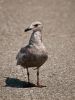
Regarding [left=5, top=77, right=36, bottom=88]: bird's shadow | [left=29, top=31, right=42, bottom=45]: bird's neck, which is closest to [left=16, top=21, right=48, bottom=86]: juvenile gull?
[left=29, top=31, right=42, bottom=45]: bird's neck

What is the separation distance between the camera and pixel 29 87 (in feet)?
30.2

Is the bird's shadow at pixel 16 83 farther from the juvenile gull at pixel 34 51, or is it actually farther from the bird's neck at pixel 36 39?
the bird's neck at pixel 36 39

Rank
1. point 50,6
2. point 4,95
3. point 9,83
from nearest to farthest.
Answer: point 4,95 → point 9,83 → point 50,6

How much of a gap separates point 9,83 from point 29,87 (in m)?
0.59

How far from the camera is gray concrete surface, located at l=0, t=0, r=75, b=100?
351 inches

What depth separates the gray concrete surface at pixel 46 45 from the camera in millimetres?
8914

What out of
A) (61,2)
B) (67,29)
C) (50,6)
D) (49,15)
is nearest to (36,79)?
(67,29)

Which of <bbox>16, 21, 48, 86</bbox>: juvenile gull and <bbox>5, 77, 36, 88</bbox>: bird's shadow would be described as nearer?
<bbox>16, 21, 48, 86</bbox>: juvenile gull

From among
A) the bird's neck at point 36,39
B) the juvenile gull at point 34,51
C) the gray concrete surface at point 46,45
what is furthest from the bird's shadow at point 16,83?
the bird's neck at point 36,39

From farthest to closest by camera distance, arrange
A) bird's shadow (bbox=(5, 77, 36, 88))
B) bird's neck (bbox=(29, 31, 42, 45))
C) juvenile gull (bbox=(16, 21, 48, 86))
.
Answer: bird's shadow (bbox=(5, 77, 36, 88)), bird's neck (bbox=(29, 31, 42, 45)), juvenile gull (bbox=(16, 21, 48, 86))

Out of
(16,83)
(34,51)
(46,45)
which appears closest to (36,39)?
(34,51)

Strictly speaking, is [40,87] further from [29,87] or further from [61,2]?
[61,2]

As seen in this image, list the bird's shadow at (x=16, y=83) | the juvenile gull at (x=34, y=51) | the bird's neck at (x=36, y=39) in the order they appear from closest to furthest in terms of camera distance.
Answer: the juvenile gull at (x=34, y=51) < the bird's neck at (x=36, y=39) < the bird's shadow at (x=16, y=83)

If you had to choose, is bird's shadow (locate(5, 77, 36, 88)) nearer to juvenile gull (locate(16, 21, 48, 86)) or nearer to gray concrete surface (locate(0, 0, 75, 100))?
gray concrete surface (locate(0, 0, 75, 100))
